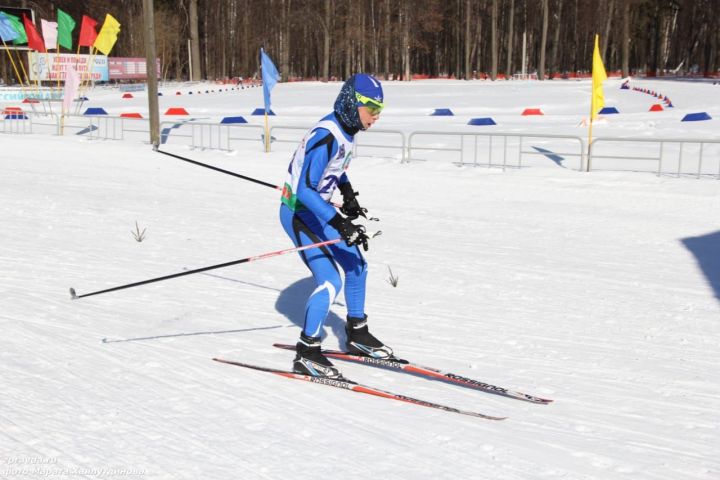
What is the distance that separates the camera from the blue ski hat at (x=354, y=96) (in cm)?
488

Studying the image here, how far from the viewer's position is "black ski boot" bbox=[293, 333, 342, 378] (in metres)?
4.97

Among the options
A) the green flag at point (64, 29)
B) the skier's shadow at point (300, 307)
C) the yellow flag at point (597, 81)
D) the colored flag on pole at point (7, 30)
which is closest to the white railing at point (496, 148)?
the yellow flag at point (597, 81)

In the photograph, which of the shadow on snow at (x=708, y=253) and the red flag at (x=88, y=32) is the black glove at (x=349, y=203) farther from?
the red flag at (x=88, y=32)

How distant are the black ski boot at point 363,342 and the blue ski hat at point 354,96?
53.6 inches

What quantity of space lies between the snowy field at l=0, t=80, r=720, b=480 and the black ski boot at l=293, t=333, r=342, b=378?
119 millimetres

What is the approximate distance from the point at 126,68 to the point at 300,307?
47.9m

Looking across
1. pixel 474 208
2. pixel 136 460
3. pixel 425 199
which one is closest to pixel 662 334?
pixel 136 460

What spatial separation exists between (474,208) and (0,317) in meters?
7.78

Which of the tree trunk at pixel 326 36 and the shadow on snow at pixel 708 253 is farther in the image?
the tree trunk at pixel 326 36

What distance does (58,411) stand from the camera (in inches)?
172

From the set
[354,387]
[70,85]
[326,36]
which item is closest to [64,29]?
[70,85]

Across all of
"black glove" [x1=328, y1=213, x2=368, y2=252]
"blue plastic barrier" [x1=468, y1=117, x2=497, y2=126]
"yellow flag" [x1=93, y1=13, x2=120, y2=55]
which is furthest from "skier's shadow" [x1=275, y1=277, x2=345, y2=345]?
"blue plastic barrier" [x1=468, y1=117, x2=497, y2=126]

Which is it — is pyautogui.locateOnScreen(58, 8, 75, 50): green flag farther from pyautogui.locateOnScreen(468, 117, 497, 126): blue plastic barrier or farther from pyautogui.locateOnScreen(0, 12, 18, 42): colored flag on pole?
pyautogui.locateOnScreen(468, 117, 497, 126): blue plastic barrier

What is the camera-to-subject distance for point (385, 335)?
607cm
